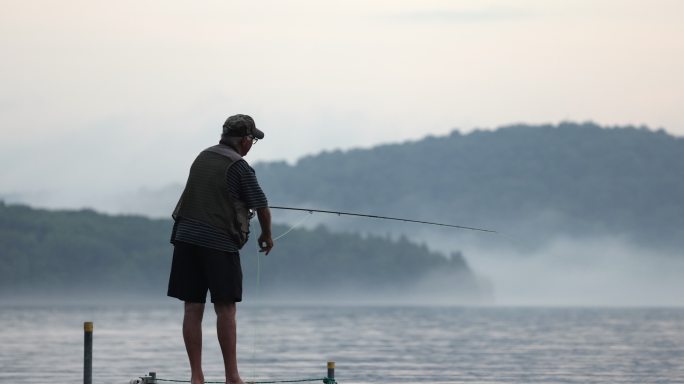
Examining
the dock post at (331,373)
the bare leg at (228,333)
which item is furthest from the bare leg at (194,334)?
the dock post at (331,373)

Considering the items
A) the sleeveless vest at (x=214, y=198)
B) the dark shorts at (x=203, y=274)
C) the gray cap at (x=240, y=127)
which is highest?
the gray cap at (x=240, y=127)

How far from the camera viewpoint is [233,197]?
38.3 ft

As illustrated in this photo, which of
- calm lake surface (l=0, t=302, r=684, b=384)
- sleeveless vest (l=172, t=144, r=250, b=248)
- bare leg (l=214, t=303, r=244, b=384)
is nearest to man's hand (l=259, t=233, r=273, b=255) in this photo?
sleeveless vest (l=172, t=144, r=250, b=248)

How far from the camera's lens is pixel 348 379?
2786 centimetres

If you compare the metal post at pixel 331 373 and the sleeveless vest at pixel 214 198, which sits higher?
the sleeveless vest at pixel 214 198

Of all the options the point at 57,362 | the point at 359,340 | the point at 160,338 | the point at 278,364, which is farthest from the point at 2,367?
the point at 359,340

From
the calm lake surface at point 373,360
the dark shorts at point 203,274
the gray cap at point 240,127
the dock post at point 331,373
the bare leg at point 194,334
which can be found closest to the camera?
the dark shorts at point 203,274

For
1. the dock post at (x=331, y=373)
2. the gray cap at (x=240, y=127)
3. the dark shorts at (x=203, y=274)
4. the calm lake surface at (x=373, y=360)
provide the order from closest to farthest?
the dark shorts at (x=203, y=274) → the gray cap at (x=240, y=127) → the dock post at (x=331, y=373) → the calm lake surface at (x=373, y=360)

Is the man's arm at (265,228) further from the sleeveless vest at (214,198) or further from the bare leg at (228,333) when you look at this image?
the bare leg at (228,333)

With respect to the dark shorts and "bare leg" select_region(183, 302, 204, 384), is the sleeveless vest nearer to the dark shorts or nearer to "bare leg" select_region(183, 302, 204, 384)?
the dark shorts

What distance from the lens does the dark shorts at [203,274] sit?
38.1ft

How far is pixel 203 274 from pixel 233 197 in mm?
655

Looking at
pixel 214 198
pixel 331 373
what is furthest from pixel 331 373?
pixel 214 198

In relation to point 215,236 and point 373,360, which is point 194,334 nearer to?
point 215,236
